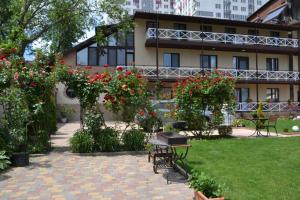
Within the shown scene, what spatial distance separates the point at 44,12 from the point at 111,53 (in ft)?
24.4

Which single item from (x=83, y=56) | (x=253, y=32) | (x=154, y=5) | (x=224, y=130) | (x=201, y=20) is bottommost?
(x=224, y=130)

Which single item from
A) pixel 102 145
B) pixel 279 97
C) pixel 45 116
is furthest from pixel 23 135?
pixel 279 97

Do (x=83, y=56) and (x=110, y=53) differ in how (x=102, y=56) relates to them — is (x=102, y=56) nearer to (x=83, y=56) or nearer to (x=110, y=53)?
(x=110, y=53)

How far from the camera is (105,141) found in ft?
32.7

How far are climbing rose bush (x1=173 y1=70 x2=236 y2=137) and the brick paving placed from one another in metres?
4.07

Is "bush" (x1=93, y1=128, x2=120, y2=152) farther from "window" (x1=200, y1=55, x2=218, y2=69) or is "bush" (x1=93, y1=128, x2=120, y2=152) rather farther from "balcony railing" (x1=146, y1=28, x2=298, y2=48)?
"window" (x1=200, y1=55, x2=218, y2=69)

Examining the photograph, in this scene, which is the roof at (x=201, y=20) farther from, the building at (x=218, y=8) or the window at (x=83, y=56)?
the building at (x=218, y=8)

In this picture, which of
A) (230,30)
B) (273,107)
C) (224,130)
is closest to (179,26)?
(230,30)

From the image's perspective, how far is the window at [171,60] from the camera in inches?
1067

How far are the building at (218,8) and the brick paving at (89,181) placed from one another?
91674 millimetres

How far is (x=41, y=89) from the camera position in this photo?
10164 millimetres

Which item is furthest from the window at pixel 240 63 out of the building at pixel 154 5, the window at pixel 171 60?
the building at pixel 154 5

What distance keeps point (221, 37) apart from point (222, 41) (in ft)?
1.13

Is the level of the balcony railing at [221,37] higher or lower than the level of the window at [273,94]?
higher
